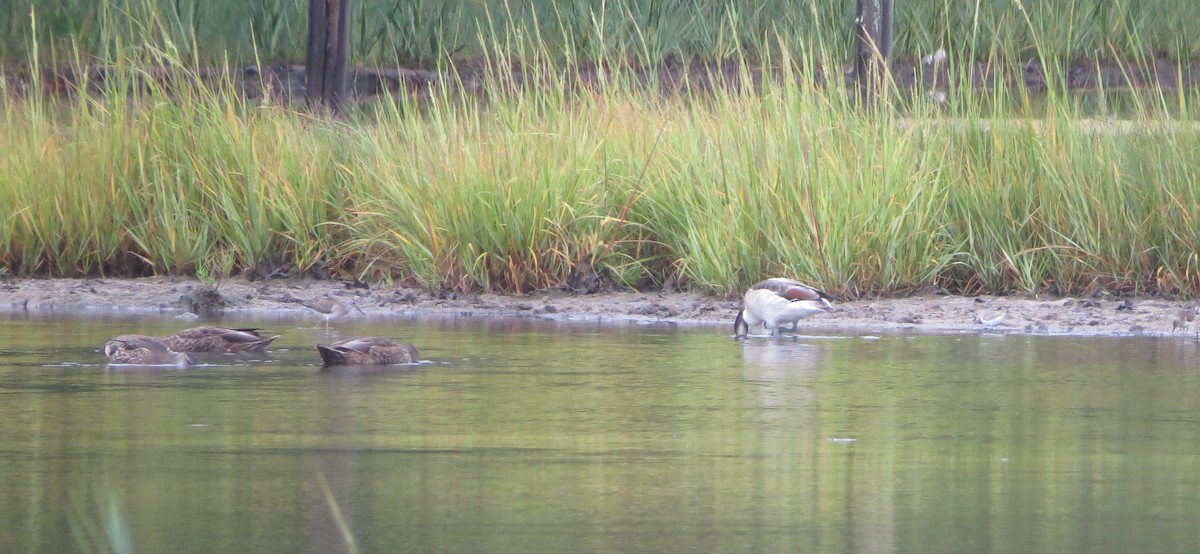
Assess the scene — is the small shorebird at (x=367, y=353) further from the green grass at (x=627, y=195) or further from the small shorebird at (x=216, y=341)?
the green grass at (x=627, y=195)

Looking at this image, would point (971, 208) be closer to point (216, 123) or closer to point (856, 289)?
point (856, 289)

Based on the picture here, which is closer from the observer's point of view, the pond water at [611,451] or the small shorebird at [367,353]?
the pond water at [611,451]

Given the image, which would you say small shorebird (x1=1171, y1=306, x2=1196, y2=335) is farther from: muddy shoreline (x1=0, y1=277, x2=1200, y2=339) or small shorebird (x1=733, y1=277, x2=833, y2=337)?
small shorebird (x1=733, y1=277, x2=833, y2=337)

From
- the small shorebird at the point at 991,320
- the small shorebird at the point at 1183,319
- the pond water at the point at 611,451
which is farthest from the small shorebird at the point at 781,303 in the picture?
the small shorebird at the point at 1183,319

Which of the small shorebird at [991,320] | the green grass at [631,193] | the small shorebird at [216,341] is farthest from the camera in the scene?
the green grass at [631,193]

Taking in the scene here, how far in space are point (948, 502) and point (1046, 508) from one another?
232mm

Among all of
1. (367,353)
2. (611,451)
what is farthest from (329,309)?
(611,451)

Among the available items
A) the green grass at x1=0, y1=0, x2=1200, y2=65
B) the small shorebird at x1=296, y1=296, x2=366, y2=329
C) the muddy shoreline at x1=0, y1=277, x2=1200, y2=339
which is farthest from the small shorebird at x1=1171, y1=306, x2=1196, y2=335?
the green grass at x1=0, y1=0, x2=1200, y2=65

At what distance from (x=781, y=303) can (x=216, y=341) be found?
2493 mm

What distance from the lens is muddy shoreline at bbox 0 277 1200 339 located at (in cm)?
899

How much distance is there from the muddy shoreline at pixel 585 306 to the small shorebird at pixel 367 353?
2370 millimetres

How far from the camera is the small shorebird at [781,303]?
8289mm

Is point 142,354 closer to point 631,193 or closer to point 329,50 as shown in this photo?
point 631,193

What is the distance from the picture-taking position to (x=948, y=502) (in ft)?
14.7
